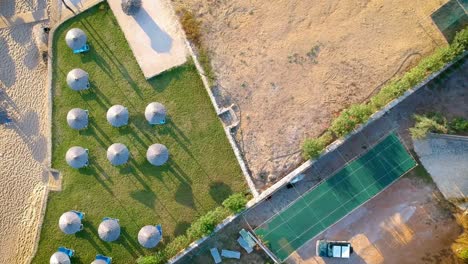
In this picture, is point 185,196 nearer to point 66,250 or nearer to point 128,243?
point 128,243

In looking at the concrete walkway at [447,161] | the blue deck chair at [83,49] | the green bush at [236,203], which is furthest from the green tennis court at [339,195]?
the blue deck chair at [83,49]

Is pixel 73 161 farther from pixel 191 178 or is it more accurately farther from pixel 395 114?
pixel 395 114

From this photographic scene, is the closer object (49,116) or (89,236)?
(89,236)

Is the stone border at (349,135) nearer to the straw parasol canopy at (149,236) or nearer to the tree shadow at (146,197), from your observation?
the straw parasol canopy at (149,236)

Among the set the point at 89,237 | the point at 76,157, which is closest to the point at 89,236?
the point at 89,237

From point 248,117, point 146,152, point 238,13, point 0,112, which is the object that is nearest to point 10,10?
point 0,112
